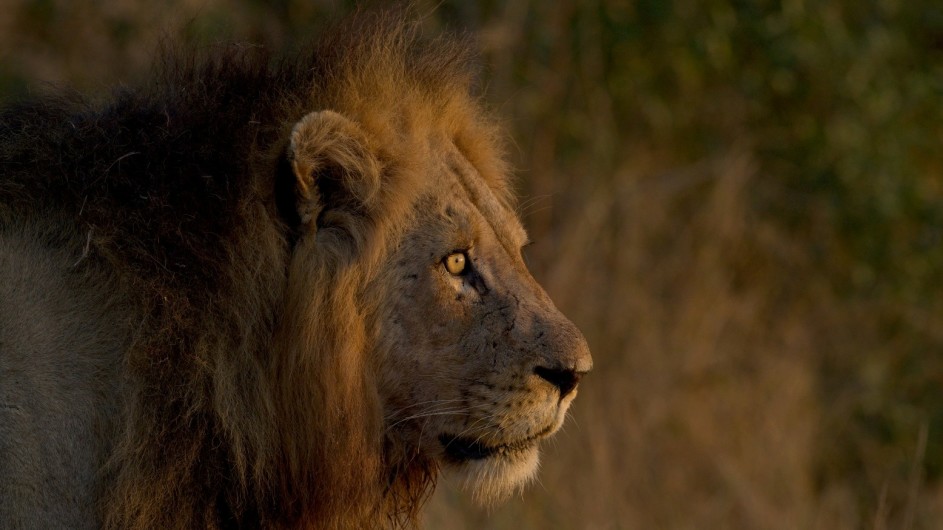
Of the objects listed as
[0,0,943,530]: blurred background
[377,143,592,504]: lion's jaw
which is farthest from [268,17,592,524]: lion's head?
[0,0,943,530]: blurred background

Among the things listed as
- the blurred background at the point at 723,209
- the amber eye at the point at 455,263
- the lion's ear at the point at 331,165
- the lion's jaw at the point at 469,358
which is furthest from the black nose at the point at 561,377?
the blurred background at the point at 723,209

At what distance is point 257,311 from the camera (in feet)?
11.3

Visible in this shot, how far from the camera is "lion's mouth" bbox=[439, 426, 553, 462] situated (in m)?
3.70

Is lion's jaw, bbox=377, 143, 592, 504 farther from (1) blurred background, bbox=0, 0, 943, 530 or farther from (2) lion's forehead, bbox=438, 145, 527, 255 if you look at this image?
(1) blurred background, bbox=0, 0, 943, 530

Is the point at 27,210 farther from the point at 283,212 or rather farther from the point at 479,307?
the point at 479,307

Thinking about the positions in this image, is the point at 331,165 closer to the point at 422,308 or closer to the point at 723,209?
the point at 422,308

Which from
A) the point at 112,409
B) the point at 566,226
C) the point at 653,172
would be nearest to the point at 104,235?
the point at 112,409

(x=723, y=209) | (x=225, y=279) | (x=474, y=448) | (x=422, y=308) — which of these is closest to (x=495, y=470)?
(x=474, y=448)

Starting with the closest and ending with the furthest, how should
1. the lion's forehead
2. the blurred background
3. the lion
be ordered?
1. the lion
2. the lion's forehead
3. the blurred background

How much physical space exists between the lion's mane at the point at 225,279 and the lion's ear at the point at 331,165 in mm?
41

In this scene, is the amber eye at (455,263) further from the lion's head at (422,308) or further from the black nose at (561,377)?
the black nose at (561,377)

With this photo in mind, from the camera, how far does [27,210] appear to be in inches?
134

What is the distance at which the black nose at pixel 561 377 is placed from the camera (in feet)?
11.9

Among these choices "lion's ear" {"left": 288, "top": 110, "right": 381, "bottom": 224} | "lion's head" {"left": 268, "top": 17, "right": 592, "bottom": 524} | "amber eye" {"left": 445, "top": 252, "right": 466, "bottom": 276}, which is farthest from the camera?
"amber eye" {"left": 445, "top": 252, "right": 466, "bottom": 276}
